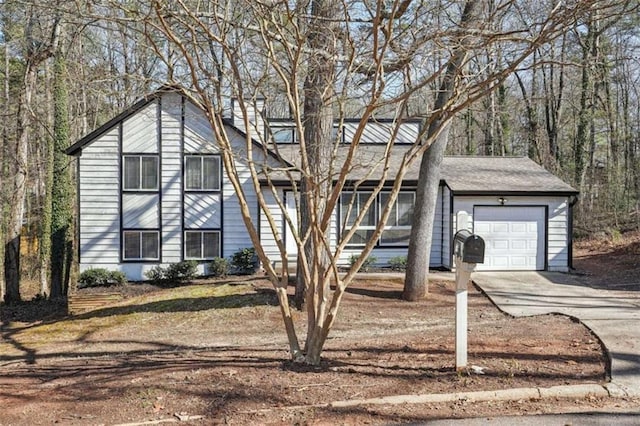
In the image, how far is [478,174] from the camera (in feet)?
55.1

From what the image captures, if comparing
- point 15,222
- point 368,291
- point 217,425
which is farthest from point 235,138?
point 217,425

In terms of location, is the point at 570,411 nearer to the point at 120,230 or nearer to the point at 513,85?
the point at 120,230

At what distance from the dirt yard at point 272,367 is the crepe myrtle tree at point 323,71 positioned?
29.3 inches

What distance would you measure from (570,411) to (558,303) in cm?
651

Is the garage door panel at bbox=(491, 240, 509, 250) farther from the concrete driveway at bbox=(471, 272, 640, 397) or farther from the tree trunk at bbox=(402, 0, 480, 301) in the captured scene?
the tree trunk at bbox=(402, 0, 480, 301)

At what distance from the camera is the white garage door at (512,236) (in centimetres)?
1528

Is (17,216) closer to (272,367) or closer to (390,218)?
(390,218)

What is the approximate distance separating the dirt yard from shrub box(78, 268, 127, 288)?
3.94 metres

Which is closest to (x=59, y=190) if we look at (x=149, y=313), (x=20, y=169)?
(x=20, y=169)

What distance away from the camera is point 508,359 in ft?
19.3

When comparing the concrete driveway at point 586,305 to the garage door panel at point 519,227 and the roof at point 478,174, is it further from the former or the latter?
A: the roof at point 478,174

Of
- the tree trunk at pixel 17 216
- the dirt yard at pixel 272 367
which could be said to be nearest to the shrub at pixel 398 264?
the dirt yard at pixel 272 367

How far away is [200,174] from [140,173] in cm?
174

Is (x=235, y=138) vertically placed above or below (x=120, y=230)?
above
